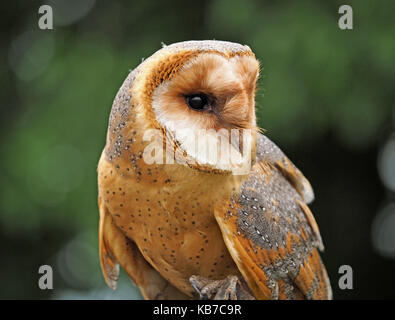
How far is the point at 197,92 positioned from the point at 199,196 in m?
0.31

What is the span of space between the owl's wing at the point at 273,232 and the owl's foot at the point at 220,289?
35 millimetres

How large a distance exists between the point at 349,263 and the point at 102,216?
2053 mm

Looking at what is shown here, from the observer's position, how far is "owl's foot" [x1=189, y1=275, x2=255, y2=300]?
1410mm

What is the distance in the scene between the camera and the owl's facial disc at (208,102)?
48.3 inches

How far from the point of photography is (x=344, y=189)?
325 cm

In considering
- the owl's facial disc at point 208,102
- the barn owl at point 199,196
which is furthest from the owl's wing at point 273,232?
the owl's facial disc at point 208,102

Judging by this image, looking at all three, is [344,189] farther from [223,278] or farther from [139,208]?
[139,208]

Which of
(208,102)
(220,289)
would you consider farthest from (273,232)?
(208,102)

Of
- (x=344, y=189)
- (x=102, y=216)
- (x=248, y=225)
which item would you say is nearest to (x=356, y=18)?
(x=344, y=189)

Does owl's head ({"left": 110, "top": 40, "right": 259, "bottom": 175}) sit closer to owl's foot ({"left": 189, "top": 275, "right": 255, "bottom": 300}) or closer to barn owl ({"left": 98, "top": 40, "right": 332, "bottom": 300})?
barn owl ({"left": 98, "top": 40, "right": 332, "bottom": 300})

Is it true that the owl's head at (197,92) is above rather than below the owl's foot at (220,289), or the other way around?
above

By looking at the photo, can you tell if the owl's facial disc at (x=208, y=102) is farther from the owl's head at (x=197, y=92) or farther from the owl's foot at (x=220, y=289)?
the owl's foot at (x=220, y=289)

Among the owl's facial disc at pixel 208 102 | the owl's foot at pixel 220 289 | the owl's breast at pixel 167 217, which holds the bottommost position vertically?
the owl's foot at pixel 220 289

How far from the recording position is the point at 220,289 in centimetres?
143
